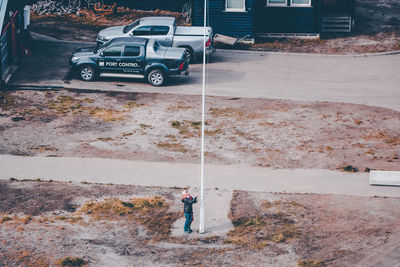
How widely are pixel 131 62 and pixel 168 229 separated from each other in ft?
35.4

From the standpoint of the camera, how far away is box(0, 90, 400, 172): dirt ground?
55.2 ft

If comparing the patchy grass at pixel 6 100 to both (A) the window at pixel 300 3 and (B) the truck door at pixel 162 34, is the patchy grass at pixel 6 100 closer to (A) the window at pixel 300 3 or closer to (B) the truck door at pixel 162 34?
(B) the truck door at pixel 162 34

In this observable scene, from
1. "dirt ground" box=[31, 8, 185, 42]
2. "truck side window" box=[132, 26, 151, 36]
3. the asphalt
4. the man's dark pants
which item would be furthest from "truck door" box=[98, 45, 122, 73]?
the man's dark pants

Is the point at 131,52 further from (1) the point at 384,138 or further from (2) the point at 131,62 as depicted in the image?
(1) the point at 384,138

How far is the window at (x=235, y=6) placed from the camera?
28.6 m

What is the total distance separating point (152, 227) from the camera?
42.6 feet

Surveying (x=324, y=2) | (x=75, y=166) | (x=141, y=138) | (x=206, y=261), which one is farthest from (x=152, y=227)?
(x=324, y=2)

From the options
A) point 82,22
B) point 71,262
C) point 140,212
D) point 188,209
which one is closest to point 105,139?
point 140,212

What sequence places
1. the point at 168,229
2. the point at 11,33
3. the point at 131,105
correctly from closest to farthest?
the point at 168,229 → the point at 131,105 → the point at 11,33

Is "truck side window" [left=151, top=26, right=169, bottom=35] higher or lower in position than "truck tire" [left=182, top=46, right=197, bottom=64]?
higher

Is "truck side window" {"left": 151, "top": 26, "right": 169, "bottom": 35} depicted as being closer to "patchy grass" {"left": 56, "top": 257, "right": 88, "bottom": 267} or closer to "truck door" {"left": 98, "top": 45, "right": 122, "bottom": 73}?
"truck door" {"left": 98, "top": 45, "right": 122, "bottom": 73}

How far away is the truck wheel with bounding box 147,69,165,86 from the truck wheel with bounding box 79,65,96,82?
7.11 feet

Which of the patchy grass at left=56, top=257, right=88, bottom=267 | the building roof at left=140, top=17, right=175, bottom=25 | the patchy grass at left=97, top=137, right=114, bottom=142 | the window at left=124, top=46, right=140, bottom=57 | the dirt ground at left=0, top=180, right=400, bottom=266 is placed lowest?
the patchy grass at left=56, top=257, right=88, bottom=267

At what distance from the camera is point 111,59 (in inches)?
882
